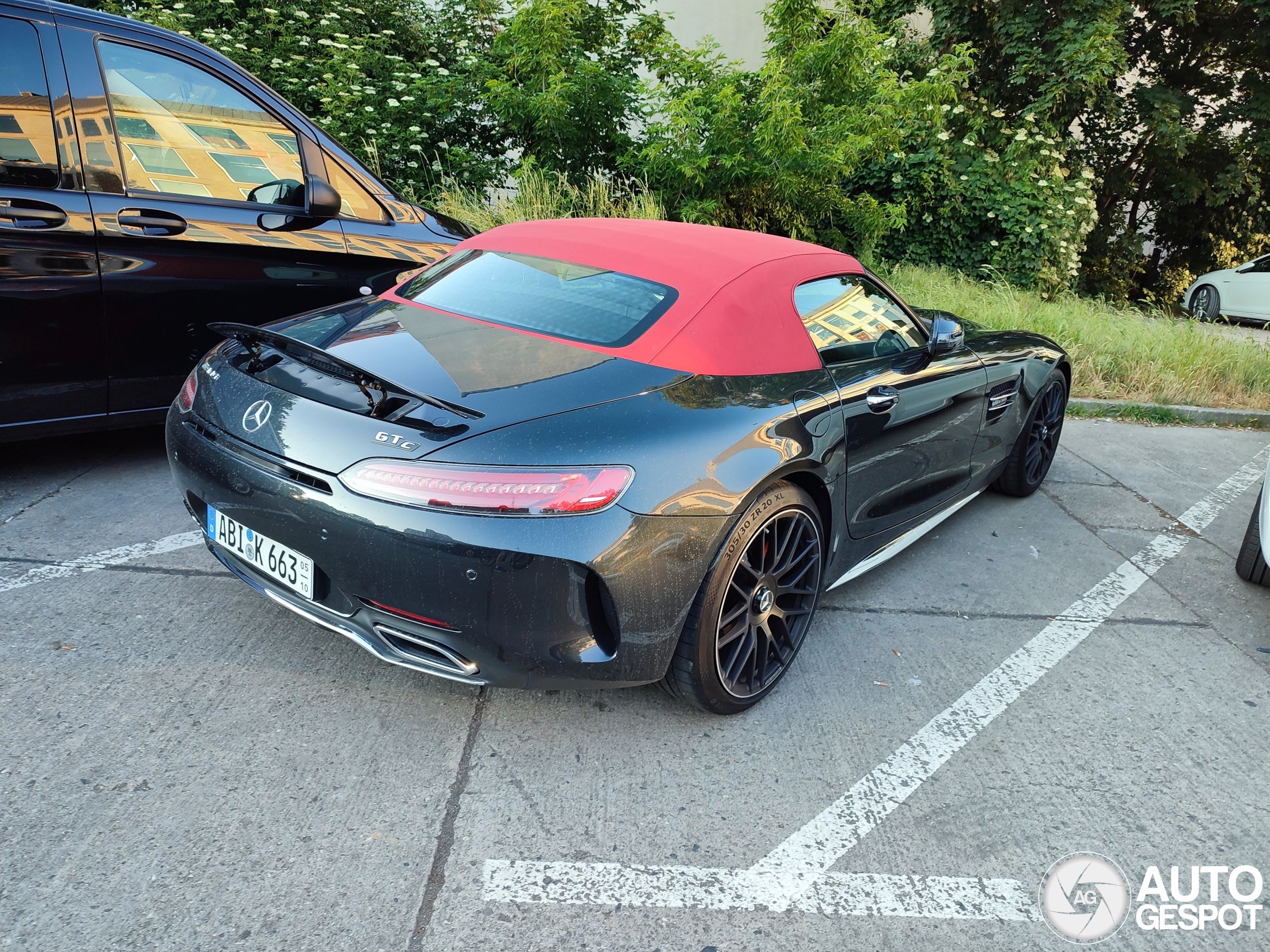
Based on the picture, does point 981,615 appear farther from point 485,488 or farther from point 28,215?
point 28,215

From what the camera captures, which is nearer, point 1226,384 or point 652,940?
point 652,940

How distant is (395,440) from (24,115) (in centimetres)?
246

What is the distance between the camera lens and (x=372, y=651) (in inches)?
93.3

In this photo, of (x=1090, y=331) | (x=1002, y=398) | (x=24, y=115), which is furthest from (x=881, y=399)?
(x=1090, y=331)

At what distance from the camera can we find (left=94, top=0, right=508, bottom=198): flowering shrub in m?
8.95

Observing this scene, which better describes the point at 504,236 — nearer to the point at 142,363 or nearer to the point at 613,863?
the point at 142,363

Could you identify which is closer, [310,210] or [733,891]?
[733,891]

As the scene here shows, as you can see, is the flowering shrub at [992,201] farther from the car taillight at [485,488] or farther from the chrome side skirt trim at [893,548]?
the car taillight at [485,488]

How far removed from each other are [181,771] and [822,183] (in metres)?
8.34

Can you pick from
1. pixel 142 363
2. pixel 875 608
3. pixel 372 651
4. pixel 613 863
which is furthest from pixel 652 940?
pixel 142 363

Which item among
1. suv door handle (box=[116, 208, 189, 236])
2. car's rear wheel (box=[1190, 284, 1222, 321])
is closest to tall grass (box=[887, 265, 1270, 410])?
car's rear wheel (box=[1190, 284, 1222, 321])

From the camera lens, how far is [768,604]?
278 cm

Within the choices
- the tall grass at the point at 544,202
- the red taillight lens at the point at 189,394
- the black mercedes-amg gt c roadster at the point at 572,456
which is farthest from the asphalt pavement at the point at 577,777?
the tall grass at the point at 544,202

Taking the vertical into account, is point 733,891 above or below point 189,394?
below
